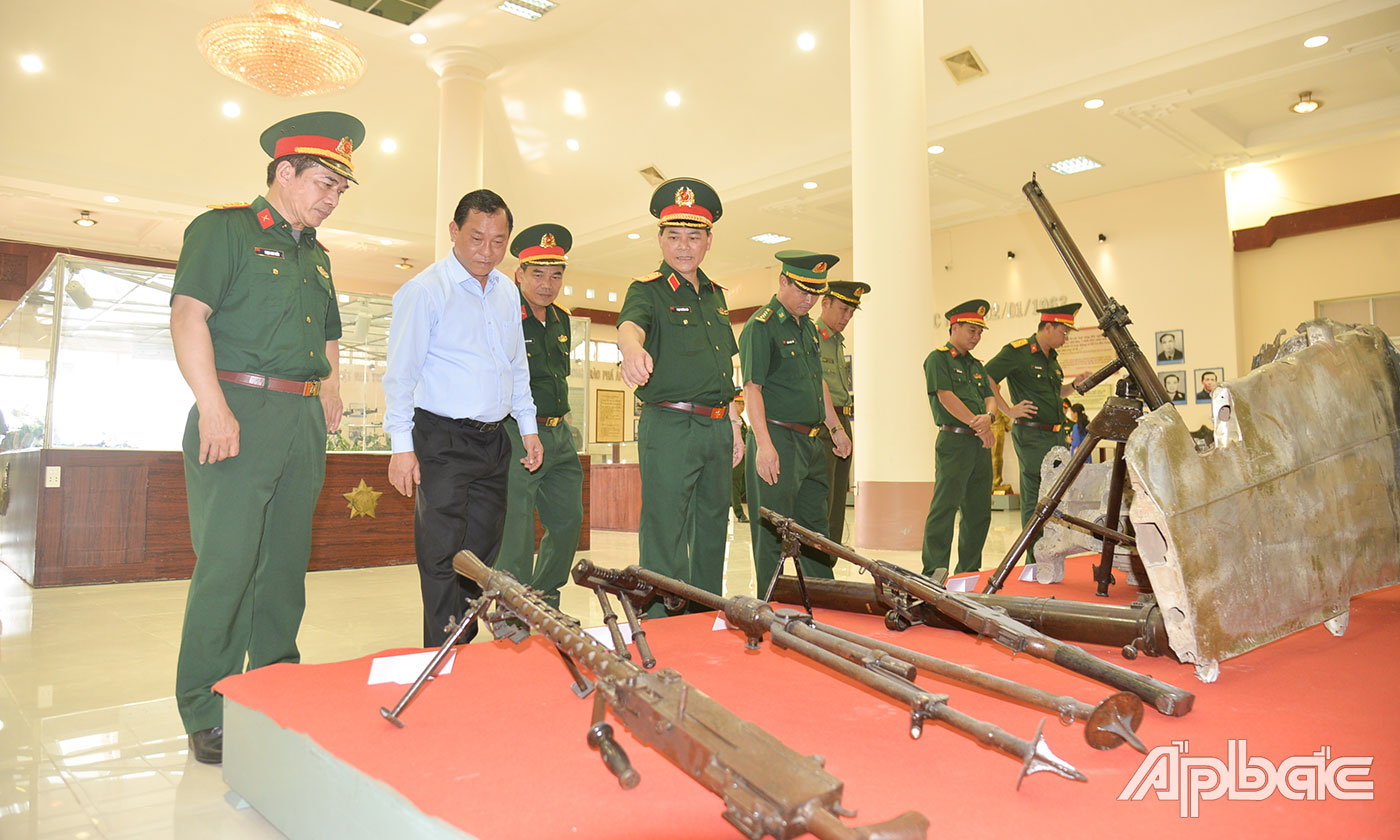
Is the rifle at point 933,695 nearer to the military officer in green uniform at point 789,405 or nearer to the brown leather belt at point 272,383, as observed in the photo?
the brown leather belt at point 272,383

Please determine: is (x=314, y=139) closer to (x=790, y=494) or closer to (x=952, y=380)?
(x=790, y=494)

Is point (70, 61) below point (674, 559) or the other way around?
the other way around

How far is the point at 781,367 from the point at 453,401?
64.0 inches

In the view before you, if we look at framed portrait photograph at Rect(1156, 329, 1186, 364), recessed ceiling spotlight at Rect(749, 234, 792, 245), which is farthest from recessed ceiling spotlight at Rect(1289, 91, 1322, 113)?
recessed ceiling spotlight at Rect(749, 234, 792, 245)

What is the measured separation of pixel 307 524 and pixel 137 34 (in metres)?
9.97

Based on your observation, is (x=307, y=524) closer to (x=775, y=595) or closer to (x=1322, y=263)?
(x=775, y=595)

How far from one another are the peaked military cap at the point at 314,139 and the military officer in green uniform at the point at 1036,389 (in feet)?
14.3

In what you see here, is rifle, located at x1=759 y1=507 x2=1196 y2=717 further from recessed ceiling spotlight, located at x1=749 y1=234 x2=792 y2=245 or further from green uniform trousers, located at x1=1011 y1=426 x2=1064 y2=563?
recessed ceiling spotlight, located at x1=749 y1=234 x2=792 y2=245

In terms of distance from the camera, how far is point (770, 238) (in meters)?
15.0

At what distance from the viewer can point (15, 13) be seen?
29.5 feet

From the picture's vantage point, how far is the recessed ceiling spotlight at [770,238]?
1485 cm

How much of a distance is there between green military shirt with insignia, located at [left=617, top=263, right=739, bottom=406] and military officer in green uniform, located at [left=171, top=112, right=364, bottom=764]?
3.67ft

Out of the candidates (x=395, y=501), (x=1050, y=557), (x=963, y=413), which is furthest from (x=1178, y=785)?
(x=395, y=501)

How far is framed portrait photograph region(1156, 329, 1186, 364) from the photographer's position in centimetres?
1193
